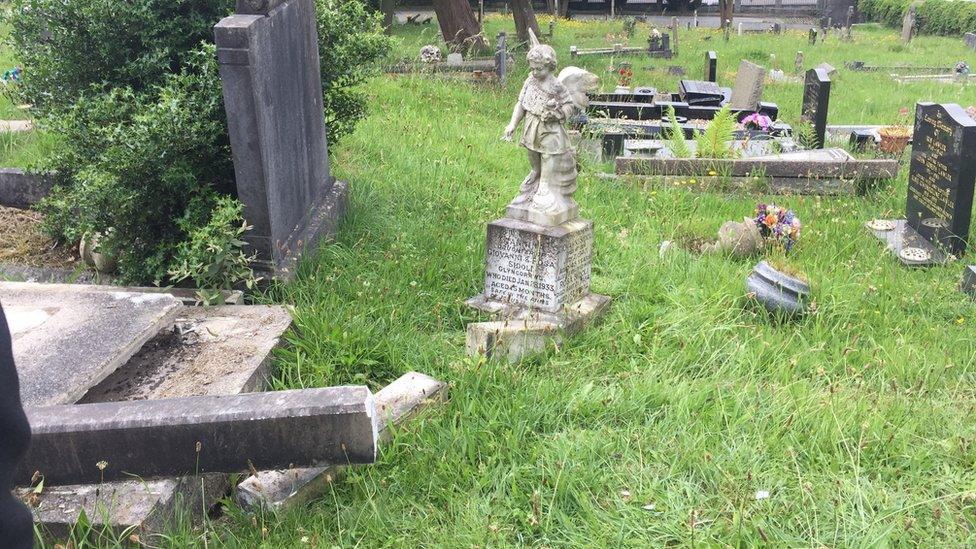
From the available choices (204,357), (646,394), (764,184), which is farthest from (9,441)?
(764,184)

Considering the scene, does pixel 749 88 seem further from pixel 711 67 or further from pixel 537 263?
pixel 537 263

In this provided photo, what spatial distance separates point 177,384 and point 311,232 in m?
1.90

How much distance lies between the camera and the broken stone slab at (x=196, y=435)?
2.84 metres

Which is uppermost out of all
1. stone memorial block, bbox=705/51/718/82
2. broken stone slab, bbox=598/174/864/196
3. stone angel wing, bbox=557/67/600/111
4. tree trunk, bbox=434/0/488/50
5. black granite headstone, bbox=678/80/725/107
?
tree trunk, bbox=434/0/488/50

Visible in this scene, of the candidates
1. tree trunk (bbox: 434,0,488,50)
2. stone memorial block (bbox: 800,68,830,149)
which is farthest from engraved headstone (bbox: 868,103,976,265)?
tree trunk (bbox: 434,0,488,50)

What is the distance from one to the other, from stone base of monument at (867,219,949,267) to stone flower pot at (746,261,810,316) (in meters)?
1.67

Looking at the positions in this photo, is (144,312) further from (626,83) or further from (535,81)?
(626,83)

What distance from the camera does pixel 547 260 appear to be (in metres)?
4.83

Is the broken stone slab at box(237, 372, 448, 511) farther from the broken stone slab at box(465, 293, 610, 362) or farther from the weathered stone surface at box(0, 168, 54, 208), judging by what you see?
the weathered stone surface at box(0, 168, 54, 208)

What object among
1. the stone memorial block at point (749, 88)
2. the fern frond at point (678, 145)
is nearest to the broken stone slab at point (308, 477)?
the fern frond at point (678, 145)

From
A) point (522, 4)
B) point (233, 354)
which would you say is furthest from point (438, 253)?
point (522, 4)

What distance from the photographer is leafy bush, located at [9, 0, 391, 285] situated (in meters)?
4.73

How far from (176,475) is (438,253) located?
279 centimetres

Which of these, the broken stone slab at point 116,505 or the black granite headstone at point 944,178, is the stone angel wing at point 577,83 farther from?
the black granite headstone at point 944,178
